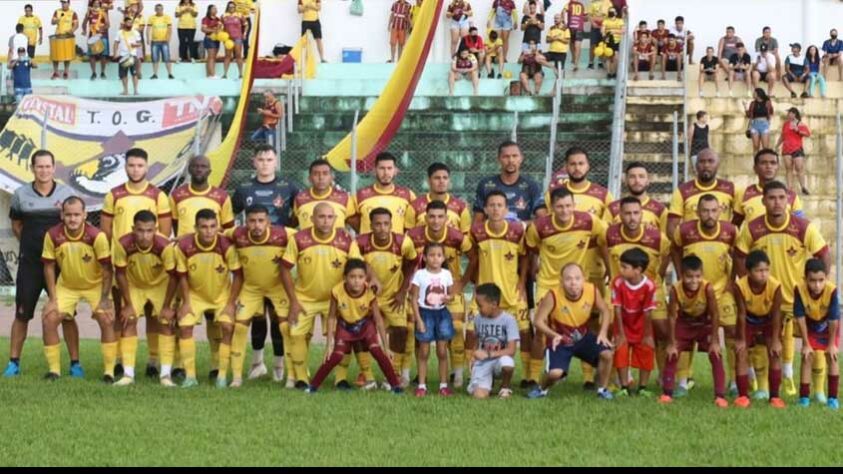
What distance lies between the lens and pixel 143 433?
425 inches

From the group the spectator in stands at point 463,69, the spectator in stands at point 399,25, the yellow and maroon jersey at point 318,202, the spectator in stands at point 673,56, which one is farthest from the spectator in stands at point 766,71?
the yellow and maroon jersey at point 318,202

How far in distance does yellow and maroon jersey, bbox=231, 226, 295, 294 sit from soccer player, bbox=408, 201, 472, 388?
3.52 ft

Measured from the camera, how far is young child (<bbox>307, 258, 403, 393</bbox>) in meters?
12.9

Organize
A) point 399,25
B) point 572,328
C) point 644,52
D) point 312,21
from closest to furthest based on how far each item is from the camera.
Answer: point 572,328
point 644,52
point 399,25
point 312,21

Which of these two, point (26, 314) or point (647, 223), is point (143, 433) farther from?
point (647, 223)

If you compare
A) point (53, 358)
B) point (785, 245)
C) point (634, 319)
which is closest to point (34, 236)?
point (53, 358)

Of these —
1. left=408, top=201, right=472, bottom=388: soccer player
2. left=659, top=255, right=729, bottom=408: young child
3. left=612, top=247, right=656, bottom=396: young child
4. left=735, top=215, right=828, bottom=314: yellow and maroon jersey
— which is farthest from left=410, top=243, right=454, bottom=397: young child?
left=735, top=215, right=828, bottom=314: yellow and maroon jersey

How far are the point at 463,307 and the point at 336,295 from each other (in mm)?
1138

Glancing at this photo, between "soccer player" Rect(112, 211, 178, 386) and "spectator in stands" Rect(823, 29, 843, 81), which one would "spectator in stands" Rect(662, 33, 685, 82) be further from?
"soccer player" Rect(112, 211, 178, 386)

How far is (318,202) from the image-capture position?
13.8 metres

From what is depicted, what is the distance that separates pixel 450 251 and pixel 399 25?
16.4 m

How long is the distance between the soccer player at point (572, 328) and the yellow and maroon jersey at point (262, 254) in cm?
221

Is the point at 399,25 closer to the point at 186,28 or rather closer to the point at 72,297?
the point at 186,28

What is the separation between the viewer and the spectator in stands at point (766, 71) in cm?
2673
